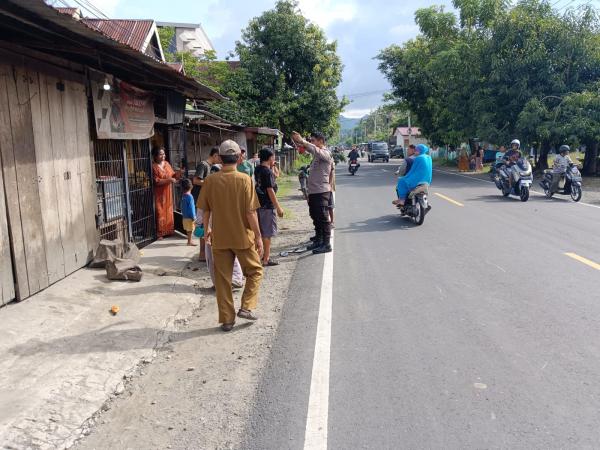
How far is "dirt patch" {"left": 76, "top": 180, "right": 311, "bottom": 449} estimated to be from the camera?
3.34 metres

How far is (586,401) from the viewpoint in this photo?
3473mm

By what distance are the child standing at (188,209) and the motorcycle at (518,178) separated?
965 cm

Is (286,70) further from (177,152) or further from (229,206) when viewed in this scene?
(229,206)

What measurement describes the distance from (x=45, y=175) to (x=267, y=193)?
Answer: 9.22 feet

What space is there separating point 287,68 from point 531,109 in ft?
41.6

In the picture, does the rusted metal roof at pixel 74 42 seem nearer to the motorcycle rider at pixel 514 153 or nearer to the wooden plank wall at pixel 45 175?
the wooden plank wall at pixel 45 175

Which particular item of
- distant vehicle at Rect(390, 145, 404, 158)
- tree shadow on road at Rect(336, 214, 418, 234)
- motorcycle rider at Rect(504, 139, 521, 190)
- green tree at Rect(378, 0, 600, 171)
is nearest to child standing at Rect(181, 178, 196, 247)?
tree shadow on road at Rect(336, 214, 418, 234)

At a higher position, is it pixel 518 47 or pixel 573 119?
pixel 518 47

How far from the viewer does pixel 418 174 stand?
1098 cm

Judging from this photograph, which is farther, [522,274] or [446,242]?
[446,242]

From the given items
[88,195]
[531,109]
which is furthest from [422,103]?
[88,195]

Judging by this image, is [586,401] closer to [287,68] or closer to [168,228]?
[168,228]

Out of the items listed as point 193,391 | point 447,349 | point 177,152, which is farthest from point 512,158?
point 193,391

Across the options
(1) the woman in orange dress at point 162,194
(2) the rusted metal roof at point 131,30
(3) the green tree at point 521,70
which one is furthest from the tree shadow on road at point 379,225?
(3) the green tree at point 521,70
